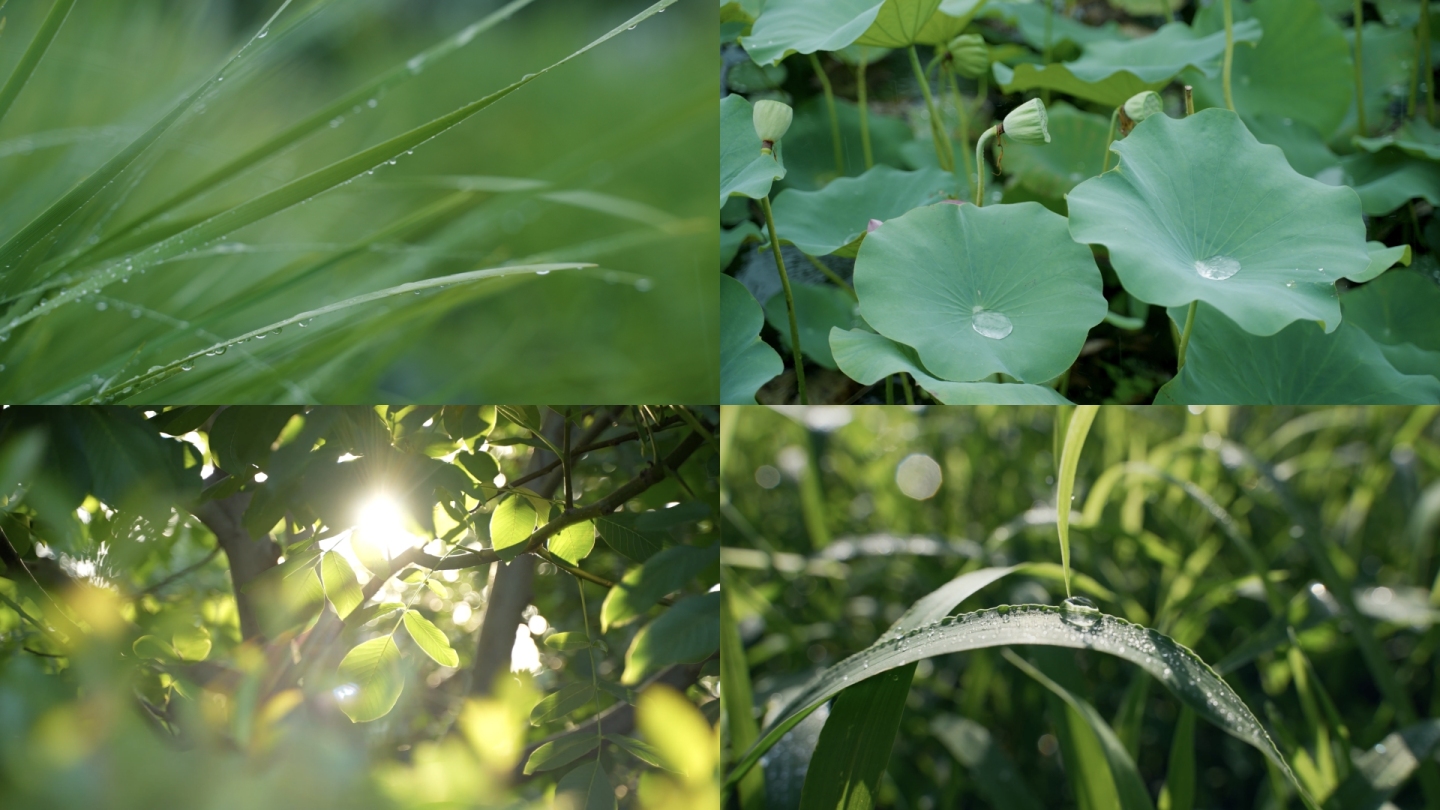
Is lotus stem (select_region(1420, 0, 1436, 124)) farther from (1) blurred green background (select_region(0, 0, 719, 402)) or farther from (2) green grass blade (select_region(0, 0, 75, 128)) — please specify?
(2) green grass blade (select_region(0, 0, 75, 128))

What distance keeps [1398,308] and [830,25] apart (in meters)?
0.41

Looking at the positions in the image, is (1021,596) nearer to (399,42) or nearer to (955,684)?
(955,684)

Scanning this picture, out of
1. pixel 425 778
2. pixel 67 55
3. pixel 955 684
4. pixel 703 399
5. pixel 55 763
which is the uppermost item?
pixel 67 55

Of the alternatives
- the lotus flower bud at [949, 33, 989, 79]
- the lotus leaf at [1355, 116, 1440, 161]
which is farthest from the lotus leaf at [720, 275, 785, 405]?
the lotus leaf at [1355, 116, 1440, 161]

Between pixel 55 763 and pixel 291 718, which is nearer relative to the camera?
pixel 55 763

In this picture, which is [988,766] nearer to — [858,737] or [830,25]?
[858,737]

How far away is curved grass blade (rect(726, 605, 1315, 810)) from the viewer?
0.36 metres

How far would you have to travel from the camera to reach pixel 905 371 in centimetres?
42

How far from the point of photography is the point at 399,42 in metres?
0.84

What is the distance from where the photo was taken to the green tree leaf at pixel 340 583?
40cm

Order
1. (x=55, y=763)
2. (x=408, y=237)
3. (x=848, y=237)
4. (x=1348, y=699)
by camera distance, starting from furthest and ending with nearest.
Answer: (x=1348, y=699)
(x=408, y=237)
(x=848, y=237)
(x=55, y=763)

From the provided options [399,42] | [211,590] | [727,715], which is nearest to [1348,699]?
[727,715]

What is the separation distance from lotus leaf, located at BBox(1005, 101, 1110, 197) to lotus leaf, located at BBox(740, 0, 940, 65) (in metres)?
0.13

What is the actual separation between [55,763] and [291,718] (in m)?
0.17
